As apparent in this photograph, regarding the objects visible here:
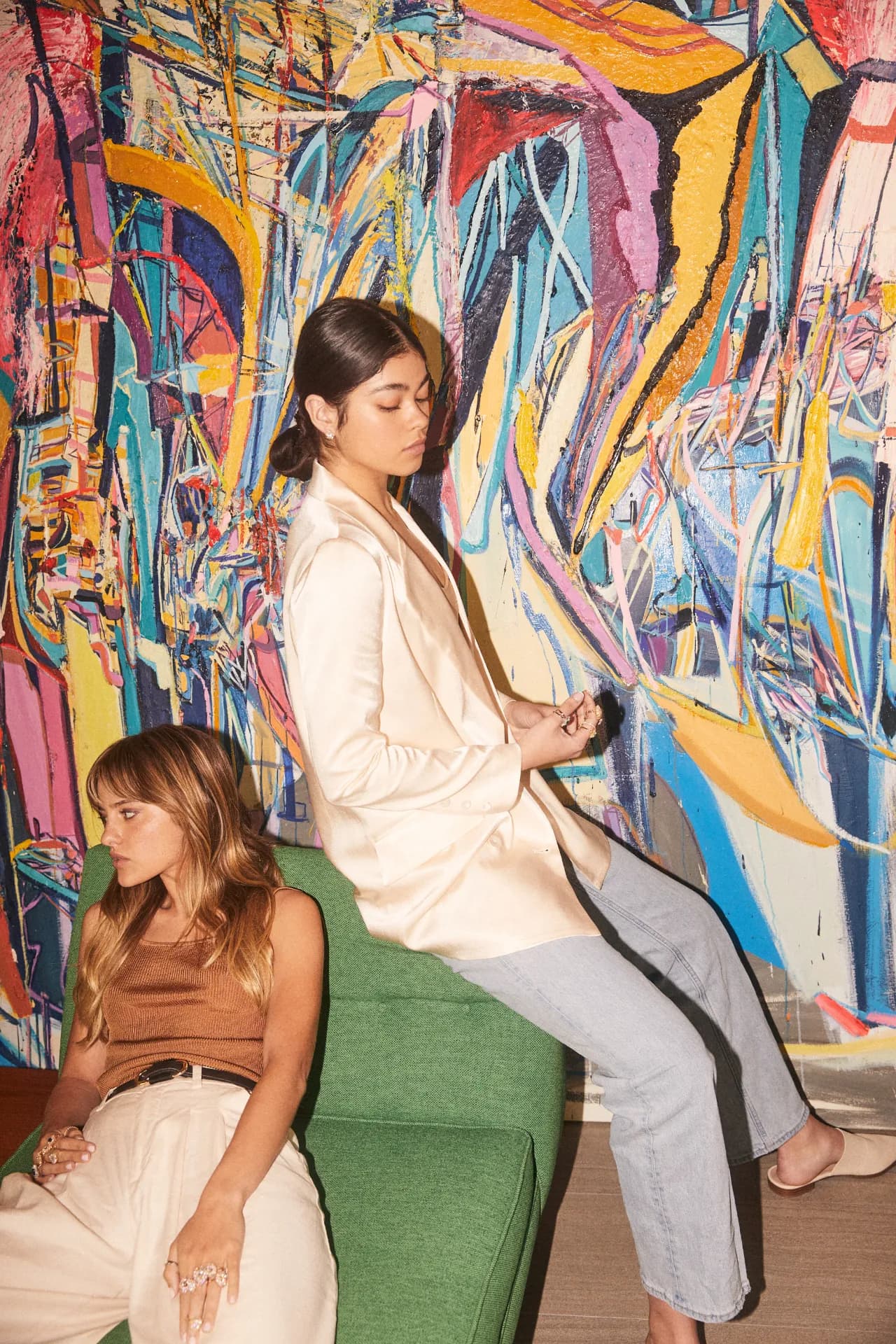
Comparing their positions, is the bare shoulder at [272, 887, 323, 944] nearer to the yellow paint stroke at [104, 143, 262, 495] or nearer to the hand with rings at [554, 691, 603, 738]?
the hand with rings at [554, 691, 603, 738]

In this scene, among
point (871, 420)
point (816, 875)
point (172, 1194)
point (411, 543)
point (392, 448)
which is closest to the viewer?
point (172, 1194)

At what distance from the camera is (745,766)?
249 centimetres

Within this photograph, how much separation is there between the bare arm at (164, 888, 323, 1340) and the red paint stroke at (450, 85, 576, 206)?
1543 mm

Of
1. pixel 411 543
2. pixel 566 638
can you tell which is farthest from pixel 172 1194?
pixel 566 638

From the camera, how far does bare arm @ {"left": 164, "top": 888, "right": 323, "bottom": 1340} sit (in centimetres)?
156

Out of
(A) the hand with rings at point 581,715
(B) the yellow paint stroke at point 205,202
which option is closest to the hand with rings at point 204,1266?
(A) the hand with rings at point 581,715

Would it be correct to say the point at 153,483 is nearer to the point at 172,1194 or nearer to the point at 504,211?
the point at 504,211

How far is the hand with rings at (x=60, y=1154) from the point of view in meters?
1.77

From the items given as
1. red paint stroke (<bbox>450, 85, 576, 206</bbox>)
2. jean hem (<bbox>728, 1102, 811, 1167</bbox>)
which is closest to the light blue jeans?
jean hem (<bbox>728, 1102, 811, 1167</bbox>)

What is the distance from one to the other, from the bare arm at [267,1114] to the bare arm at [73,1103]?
27cm

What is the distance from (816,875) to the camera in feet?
8.18

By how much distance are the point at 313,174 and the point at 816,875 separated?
188 centimetres

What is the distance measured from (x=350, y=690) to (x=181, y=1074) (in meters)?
0.71

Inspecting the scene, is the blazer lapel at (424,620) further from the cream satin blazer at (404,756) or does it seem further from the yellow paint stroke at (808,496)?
the yellow paint stroke at (808,496)
